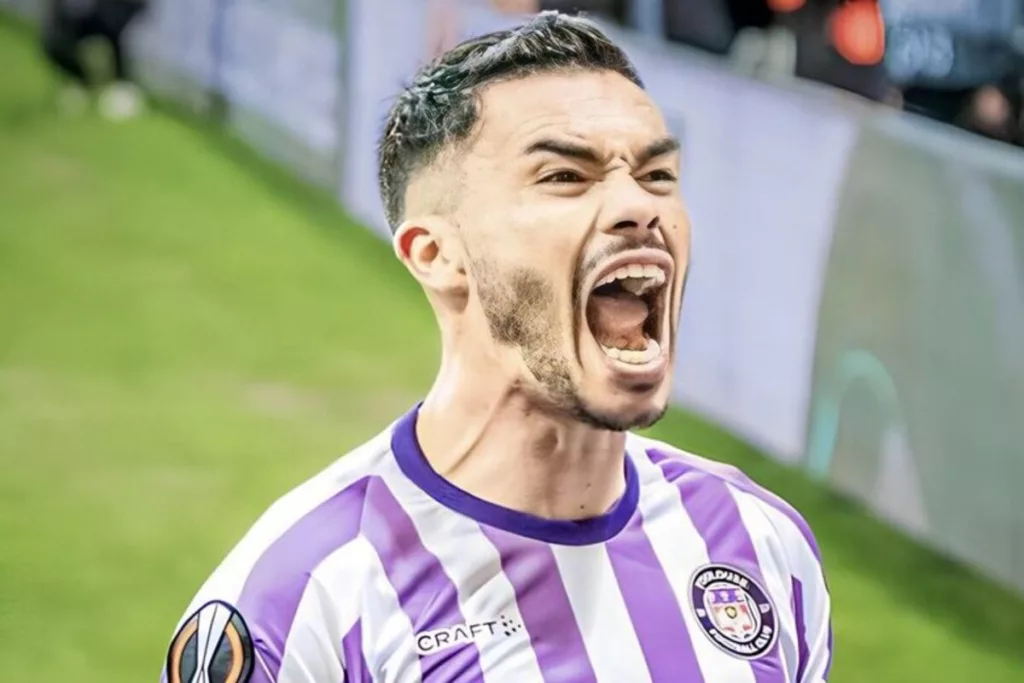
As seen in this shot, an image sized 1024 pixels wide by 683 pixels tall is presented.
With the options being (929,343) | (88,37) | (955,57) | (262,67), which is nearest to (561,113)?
(929,343)

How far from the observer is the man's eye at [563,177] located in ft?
6.68

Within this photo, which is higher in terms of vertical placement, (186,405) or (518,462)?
(518,462)

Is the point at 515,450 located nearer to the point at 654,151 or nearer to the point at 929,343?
the point at 654,151

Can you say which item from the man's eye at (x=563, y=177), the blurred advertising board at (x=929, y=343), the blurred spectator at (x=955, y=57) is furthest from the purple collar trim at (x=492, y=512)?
the blurred spectator at (x=955, y=57)

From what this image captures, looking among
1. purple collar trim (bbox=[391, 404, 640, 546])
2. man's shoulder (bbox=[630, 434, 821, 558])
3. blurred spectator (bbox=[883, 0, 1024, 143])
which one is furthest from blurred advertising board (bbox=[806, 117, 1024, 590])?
purple collar trim (bbox=[391, 404, 640, 546])

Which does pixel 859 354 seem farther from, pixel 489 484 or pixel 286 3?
pixel 286 3

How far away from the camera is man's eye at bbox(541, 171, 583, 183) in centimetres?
204

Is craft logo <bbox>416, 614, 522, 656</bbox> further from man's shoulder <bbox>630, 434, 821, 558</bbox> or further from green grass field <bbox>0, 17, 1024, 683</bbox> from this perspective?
green grass field <bbox>0, 17, 1024, 683</bbox>

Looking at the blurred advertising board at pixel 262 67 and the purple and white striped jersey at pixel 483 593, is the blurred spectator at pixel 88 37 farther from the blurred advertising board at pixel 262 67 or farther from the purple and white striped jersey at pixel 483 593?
the purple and white striped jersey at pixel 483 593

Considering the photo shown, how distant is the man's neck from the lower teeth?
0.11 metres

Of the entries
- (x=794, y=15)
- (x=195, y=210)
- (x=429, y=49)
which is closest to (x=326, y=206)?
(x=195, y=210)

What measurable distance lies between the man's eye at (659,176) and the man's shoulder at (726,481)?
0.45 m

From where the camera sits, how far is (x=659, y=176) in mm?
2086

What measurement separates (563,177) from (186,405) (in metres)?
5.08
